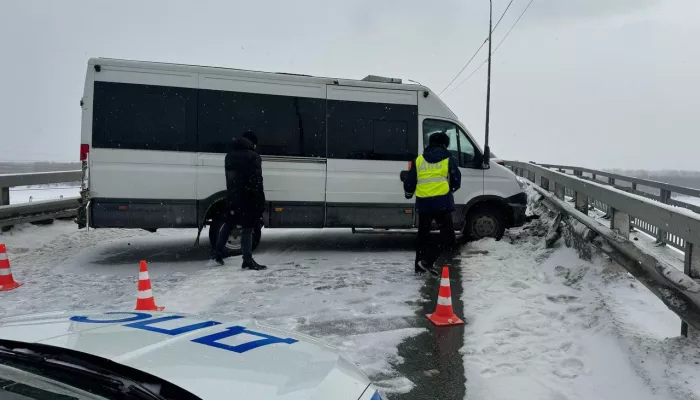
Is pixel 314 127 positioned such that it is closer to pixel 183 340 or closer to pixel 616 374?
pixel 616 374

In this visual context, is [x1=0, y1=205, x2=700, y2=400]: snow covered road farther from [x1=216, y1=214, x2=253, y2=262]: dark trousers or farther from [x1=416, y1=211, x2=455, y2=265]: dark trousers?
[x1=416, y1=211, x2=455, y2=265]: dark trousers

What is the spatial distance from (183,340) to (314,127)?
250 inches

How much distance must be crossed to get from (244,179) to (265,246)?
240 centimetres

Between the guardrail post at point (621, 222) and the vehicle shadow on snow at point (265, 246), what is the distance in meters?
3.96

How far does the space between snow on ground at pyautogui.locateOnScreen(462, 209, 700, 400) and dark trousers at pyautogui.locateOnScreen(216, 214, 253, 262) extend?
121 inches

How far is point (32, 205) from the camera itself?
30.8ft

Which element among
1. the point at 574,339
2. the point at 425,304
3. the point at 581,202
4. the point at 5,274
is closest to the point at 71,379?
the point at 574,339

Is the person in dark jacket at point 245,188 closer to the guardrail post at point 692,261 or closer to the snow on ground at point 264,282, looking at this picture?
the snow on ground at point 264,282

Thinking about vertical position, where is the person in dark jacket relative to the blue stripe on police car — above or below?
above

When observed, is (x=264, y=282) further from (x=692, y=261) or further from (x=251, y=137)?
(x=692, y=261)

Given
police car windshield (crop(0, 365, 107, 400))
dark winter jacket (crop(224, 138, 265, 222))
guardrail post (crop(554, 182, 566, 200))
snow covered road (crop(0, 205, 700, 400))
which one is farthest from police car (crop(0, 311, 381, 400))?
guardrail post (crop(554, 182, 566, 200))

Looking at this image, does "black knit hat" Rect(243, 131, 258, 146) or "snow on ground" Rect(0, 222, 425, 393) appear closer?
"snow on ground" Rect(0, 222, 425, 393)

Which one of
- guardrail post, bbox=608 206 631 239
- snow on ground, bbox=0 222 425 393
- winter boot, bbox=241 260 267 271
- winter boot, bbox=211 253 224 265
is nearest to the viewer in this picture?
snow on ground, bbox=0 222 425 393

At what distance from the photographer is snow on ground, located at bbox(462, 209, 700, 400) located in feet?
11.1
